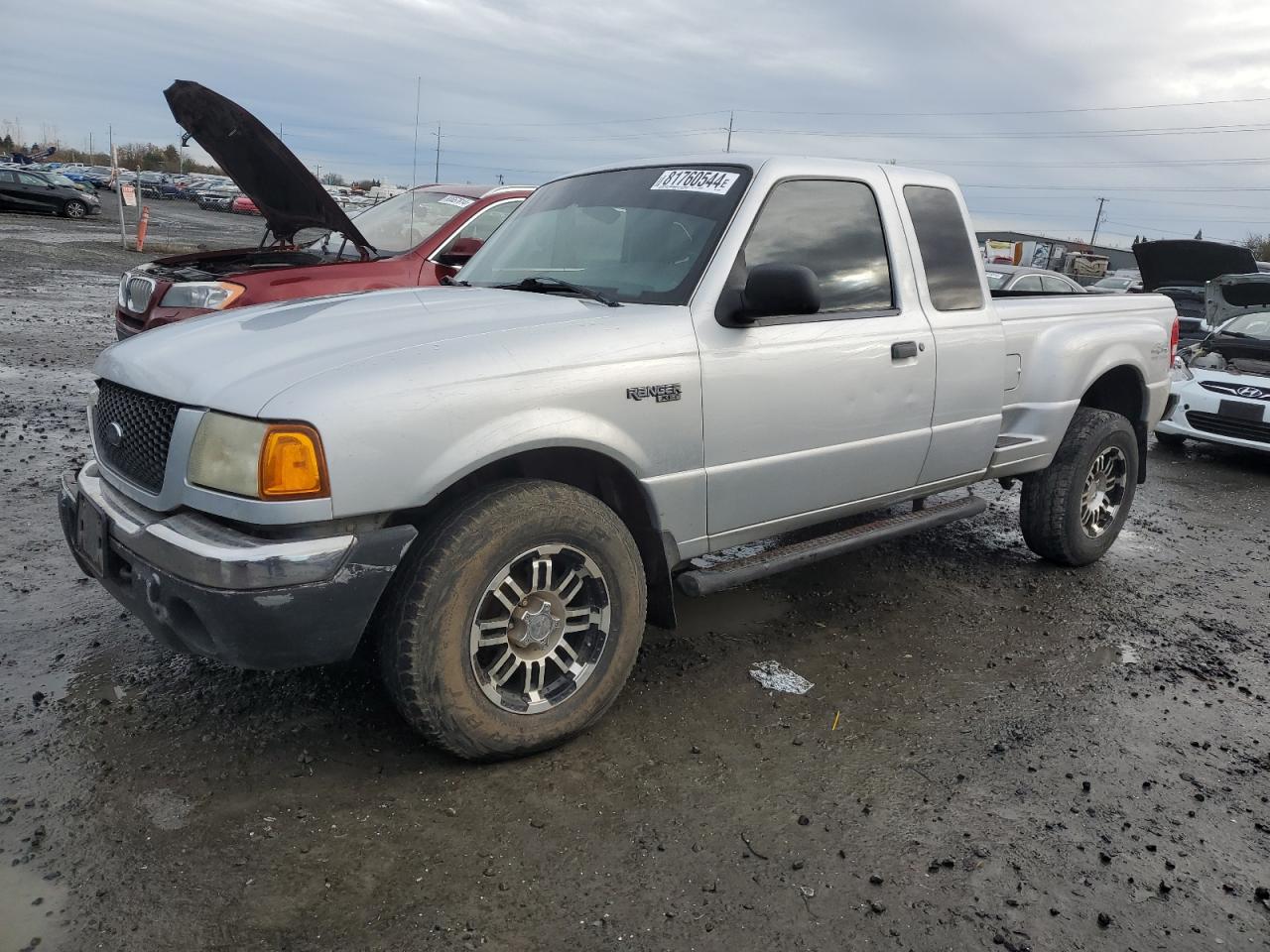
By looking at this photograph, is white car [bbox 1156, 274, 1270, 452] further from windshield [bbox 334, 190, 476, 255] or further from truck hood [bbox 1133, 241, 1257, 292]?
windshield [bbox 334, 190, 476, 255]

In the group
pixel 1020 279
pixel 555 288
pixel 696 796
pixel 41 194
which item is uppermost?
pixel 41 194

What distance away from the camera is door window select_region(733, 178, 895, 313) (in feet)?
11.9

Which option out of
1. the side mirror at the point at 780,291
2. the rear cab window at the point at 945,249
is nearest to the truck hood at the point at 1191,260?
the rear cab window at the point at 945,249

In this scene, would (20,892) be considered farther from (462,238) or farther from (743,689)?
(462,238)

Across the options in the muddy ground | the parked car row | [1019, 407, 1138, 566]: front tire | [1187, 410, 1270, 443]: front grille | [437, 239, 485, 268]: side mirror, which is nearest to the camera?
the muddy ground

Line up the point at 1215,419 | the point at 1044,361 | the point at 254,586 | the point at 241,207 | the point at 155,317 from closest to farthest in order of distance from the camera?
the point at 254,586
the point at 1044,361
the point at 155,317
the point at 1215,419
the point at 241,207

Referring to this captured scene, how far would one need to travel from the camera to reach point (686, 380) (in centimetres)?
321

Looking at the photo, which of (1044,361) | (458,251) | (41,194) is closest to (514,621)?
(1044,361)

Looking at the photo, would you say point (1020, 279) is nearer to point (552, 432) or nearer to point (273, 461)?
point (552, 432)

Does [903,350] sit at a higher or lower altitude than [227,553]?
higher

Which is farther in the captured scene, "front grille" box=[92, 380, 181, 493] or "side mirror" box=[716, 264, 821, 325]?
"side mirror" box=[716, 264, 821, 325]

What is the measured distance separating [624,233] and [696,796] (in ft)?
6.98

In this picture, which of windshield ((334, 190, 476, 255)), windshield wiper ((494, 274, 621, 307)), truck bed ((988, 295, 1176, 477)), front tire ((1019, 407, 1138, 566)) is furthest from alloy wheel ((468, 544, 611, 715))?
windshield ((334, 190, 476, 255))

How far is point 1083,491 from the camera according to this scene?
204 inches
